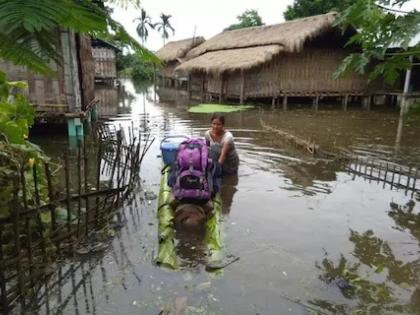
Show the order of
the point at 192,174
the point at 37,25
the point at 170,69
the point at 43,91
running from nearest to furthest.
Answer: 1. the point at 37,25
2. the point at 192,174
3. the point at 43,91
4. the point at 170,69

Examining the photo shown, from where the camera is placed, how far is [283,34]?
776 inches

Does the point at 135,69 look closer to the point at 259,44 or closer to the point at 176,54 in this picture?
the point at 176,54

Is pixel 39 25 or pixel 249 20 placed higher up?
pixel 249 20

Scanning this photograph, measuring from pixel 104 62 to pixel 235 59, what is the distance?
15.8 m

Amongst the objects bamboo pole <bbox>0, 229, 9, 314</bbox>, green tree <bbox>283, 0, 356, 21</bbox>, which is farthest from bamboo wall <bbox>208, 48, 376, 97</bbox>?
bamboo pole <bbox>0, 229, 9, 314</bbox>

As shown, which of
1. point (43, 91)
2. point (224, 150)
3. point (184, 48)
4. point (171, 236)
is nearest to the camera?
point (171, 236)

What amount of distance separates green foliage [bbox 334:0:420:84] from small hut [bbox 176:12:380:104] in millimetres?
15698

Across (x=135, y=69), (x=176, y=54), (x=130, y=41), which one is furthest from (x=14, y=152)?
(x=135, y=69)

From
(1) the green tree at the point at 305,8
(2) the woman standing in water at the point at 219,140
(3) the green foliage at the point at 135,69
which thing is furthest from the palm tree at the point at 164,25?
(2) the woman standing in water at the point at 219,140

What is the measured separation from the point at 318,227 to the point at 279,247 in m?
0.94

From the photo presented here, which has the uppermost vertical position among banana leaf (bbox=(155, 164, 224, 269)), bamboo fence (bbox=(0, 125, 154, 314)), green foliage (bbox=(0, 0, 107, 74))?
green foliage (bbox=(0, 0, 107, 74))

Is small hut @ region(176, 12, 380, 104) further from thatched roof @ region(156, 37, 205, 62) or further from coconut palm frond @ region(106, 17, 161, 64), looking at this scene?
coconut palm frond @ region(106, 17, 161, 64)

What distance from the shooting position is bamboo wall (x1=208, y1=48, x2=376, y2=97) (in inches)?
792

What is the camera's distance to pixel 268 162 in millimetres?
9281
